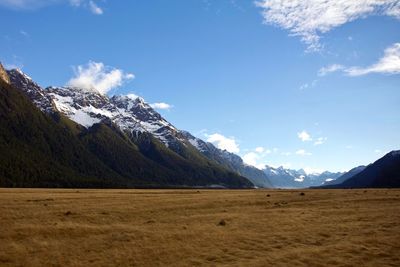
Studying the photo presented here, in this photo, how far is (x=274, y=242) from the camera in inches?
1417

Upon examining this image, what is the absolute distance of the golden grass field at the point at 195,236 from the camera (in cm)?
3053

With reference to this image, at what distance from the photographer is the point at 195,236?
125ft

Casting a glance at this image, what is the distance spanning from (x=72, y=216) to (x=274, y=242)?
23.2 m

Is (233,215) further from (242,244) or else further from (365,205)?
(365,205)

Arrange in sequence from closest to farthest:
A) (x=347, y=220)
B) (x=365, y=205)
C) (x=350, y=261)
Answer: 1. (x=350, y=261)
2. (x=347, y=220)
3. (x=365, y=205)

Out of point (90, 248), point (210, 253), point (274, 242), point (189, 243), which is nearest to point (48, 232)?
point (90, 248)

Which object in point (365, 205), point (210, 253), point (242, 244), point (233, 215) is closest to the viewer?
point (210, 253)

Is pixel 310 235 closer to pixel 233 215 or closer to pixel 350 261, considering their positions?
pixel 350 261

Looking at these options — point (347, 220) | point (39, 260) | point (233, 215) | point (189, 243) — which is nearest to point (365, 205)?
point (347, 220)

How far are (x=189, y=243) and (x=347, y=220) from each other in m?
20.7

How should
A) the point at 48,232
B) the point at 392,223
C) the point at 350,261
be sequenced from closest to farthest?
1. the point at 350,261
2. the point at 48,232
3. the point at 392,223

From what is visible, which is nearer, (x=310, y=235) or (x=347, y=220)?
(x=310, y=235)

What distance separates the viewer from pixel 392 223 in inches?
1730

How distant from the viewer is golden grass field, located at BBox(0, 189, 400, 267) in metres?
30.5
